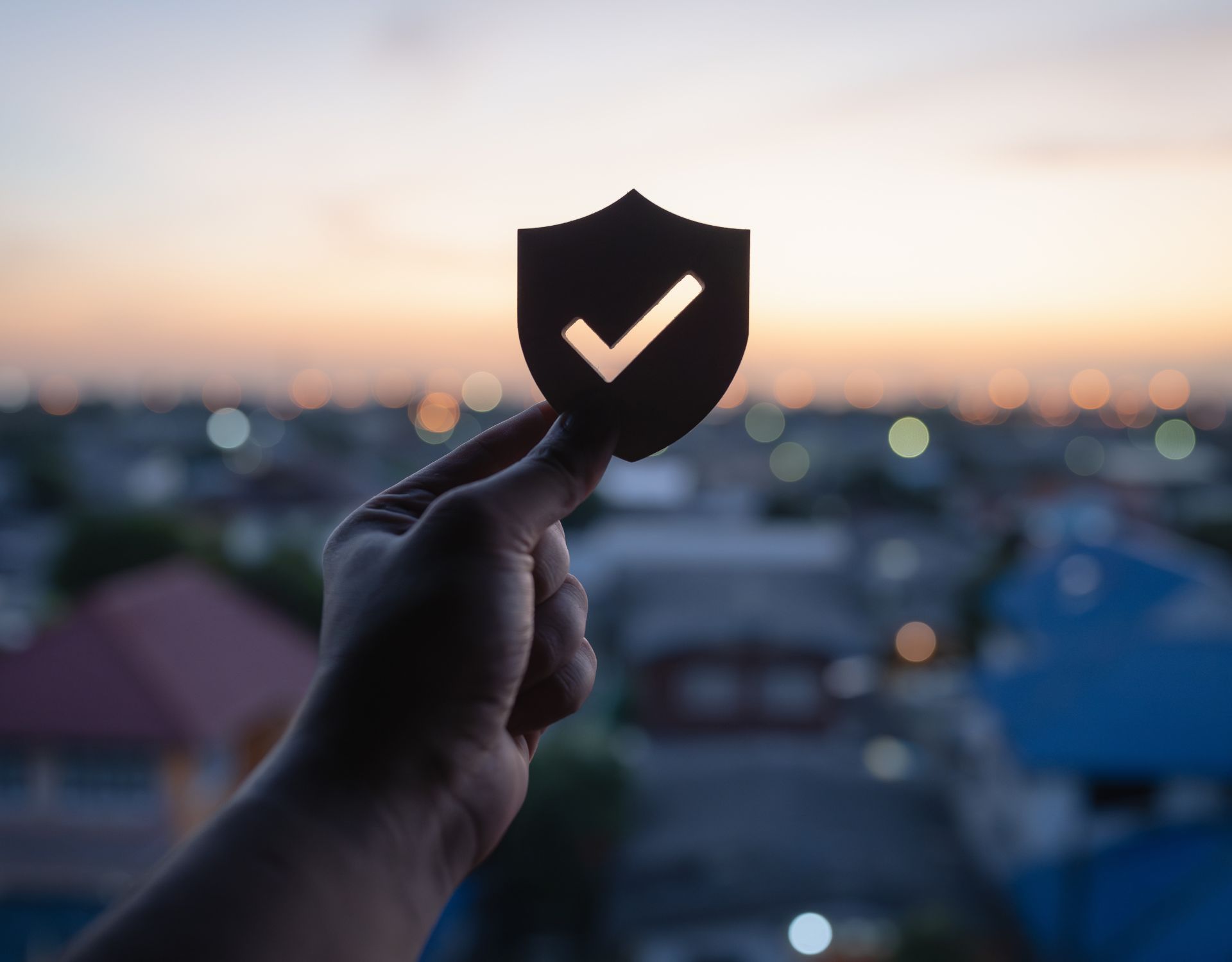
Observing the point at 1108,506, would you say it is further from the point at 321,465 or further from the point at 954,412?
the point at 954,412

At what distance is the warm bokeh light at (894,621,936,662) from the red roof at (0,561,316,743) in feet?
27.2

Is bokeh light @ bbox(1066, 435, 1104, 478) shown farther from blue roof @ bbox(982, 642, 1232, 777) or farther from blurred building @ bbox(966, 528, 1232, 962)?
blue roof @ bbox(982, 642, 1232, 777)

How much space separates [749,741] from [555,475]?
763cm

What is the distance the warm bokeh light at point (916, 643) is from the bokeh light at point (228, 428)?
1509 cm

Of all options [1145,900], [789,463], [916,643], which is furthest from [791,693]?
[789,463]

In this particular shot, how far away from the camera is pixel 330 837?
61 cm

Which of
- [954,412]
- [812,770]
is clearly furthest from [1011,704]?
[954,412]

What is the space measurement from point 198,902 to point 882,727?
28.9 ft

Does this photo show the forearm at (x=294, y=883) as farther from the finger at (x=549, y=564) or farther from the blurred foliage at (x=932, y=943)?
the blurred foliage at (x=932, y=943)

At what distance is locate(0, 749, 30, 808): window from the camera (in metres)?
4.30

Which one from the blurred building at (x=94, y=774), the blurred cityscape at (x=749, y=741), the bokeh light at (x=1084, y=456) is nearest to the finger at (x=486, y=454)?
the blurred cityscape at (x=749, y=741)

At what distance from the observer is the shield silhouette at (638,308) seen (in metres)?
0.98

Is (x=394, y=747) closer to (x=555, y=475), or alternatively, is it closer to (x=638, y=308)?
(x=555, y=475)

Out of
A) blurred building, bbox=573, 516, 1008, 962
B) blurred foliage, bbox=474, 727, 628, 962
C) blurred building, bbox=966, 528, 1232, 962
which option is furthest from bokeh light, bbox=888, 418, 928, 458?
blurred foliage, bbox=474, 727, 628, 962
